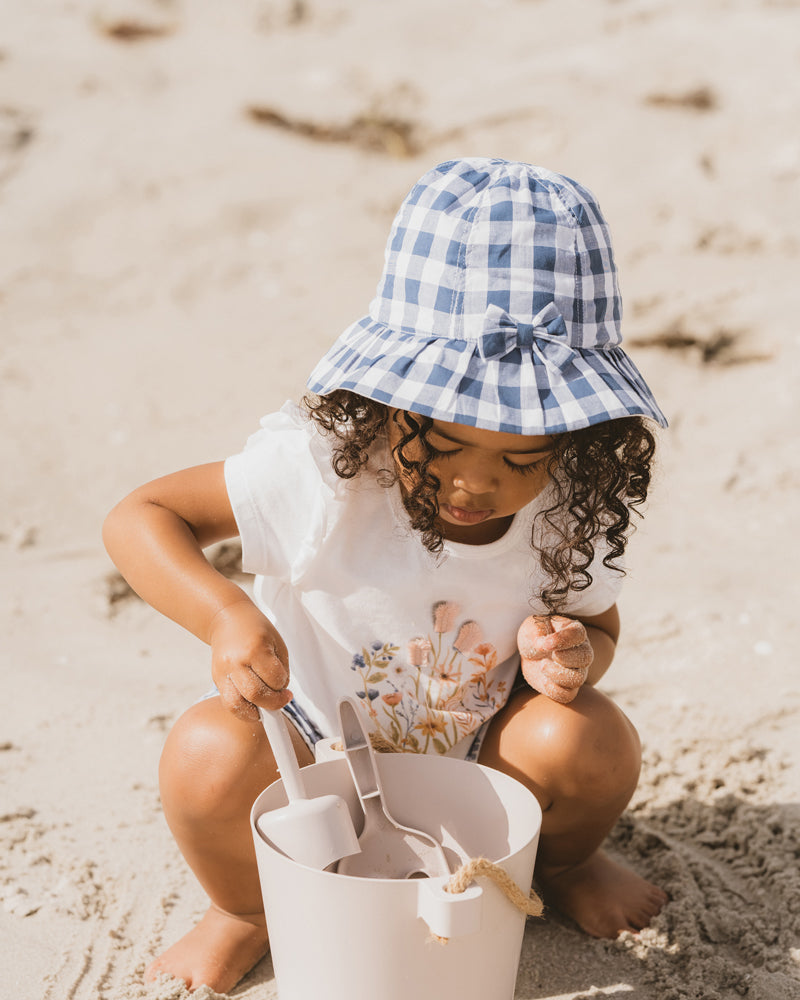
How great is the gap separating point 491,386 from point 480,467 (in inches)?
4.4

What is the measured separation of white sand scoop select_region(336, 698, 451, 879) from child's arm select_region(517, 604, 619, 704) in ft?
0.83

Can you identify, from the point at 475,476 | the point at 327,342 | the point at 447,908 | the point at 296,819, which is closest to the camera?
the point at 447,908

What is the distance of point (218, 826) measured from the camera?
52.6 inches

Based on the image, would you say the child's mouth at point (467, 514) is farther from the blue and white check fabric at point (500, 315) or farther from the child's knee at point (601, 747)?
the child's knee at point (601, 747)

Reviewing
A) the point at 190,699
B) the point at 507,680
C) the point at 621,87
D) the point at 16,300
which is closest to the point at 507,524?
the point at 507,680

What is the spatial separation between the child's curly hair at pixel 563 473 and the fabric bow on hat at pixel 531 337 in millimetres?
122

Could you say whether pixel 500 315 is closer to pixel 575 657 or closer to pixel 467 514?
pixel 467 514

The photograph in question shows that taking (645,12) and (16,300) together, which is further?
(645,12)

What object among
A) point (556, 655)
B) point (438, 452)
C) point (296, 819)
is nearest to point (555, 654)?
point (556, 655)

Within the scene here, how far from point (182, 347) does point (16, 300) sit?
729 mm

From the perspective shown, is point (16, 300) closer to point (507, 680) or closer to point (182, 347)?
point (182, 347)

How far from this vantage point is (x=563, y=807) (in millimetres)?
1436

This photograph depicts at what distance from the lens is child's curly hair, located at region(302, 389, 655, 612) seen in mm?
1330

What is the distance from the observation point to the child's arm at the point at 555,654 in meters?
1.43
